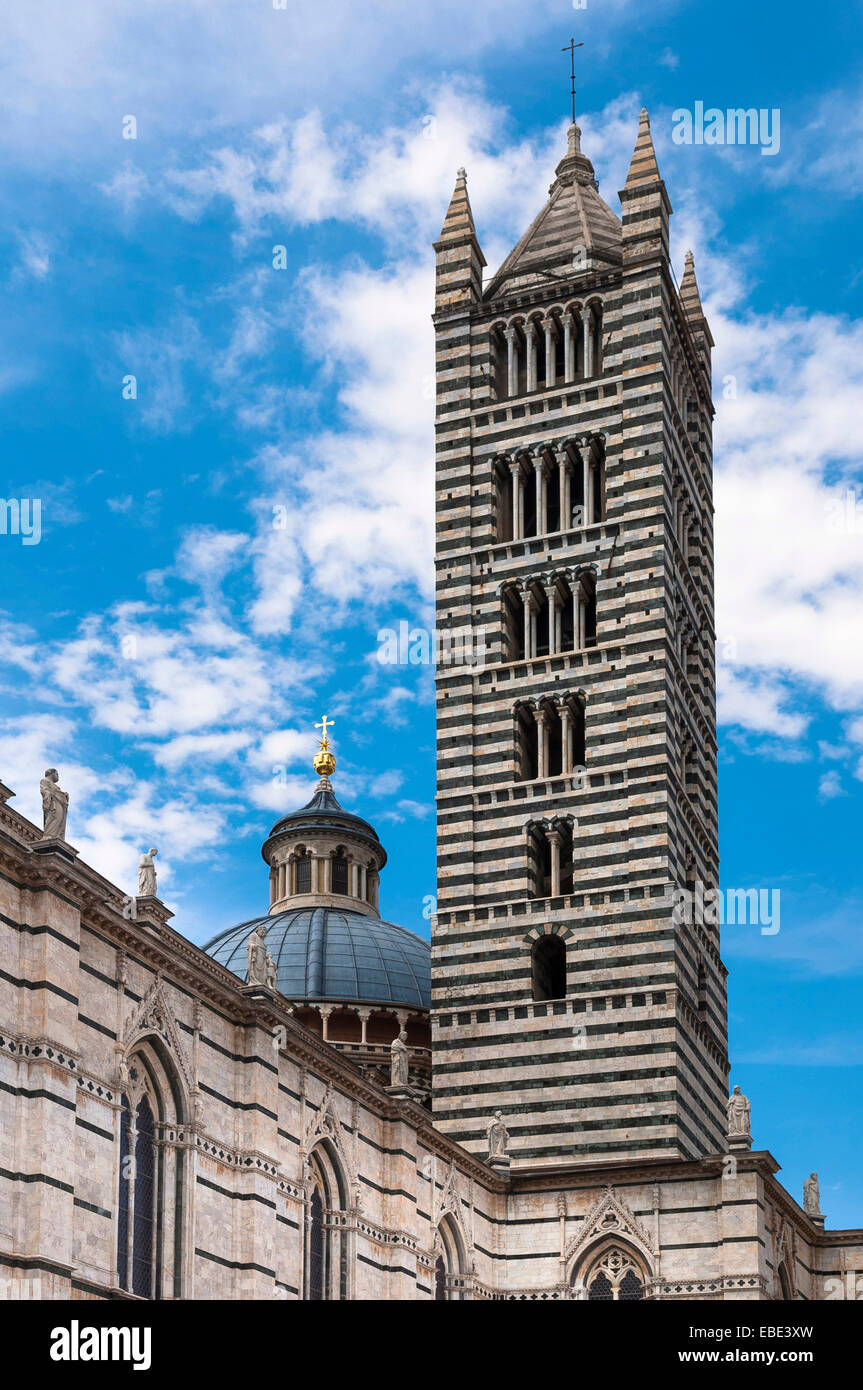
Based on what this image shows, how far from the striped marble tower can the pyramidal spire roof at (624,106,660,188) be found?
0.07 m

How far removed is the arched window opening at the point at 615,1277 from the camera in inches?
1604

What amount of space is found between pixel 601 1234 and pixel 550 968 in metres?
6.92

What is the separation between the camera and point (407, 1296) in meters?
36.6

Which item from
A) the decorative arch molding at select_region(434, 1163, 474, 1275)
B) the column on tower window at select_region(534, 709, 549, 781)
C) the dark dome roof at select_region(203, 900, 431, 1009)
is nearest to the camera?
the decorative arch molding at select_region(434, 1163, 474, 1275)

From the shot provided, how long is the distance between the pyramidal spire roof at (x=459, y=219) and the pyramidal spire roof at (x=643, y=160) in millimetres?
4372

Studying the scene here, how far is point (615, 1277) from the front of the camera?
40.9m

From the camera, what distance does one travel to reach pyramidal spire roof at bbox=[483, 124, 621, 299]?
50969mm

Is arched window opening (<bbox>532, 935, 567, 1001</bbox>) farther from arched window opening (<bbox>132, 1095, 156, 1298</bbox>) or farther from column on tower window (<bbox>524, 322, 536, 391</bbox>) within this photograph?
arched window opening (<bbox>132, 1095, 156, 1298</bbox>)

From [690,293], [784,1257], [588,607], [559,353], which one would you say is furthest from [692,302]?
[784,1257]

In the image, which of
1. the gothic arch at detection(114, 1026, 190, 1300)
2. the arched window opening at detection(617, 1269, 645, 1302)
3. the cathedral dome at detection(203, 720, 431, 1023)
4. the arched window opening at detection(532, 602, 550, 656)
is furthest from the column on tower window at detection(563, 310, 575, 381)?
the gothic arch at detection(114, 1026, 190, 1300)

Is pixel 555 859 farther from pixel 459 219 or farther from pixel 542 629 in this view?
pixel 459 219
